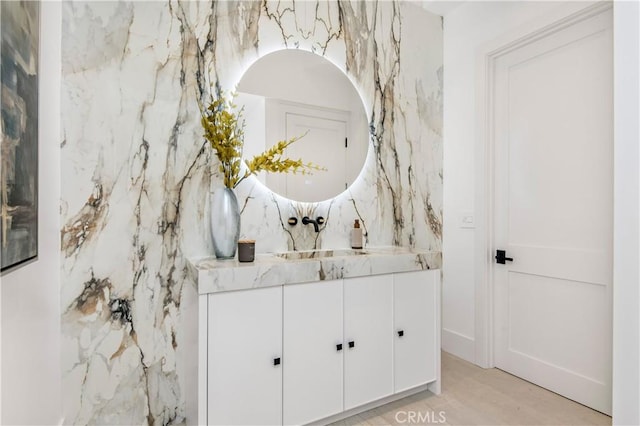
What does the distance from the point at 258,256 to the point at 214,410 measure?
30.1 inches

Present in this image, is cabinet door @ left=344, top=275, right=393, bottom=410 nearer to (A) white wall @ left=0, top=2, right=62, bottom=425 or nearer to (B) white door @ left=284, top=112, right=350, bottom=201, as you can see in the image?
(B) white door @ left=284, top=112, right=350, bottom=201

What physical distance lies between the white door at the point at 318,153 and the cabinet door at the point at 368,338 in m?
0.67

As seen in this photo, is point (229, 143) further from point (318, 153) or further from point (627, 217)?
point (627, 217)

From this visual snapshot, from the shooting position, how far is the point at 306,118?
2.19 meters

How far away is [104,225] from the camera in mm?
1661

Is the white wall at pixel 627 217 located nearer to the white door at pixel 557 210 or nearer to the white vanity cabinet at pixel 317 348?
the white door at pixel 557 210

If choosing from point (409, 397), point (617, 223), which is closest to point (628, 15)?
point (617, 223)

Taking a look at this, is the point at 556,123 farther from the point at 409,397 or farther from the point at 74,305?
the point at 74,305

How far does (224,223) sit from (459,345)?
2103 millimetres

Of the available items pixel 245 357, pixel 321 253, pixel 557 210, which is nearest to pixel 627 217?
pixel 557 210

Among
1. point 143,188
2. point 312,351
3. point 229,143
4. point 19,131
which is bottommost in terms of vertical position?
point 312,351

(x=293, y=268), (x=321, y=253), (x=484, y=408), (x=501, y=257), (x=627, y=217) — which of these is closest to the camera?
(x=627, y=217)

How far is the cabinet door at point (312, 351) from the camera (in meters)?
1.64

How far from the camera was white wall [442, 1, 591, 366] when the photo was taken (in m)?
2.49
